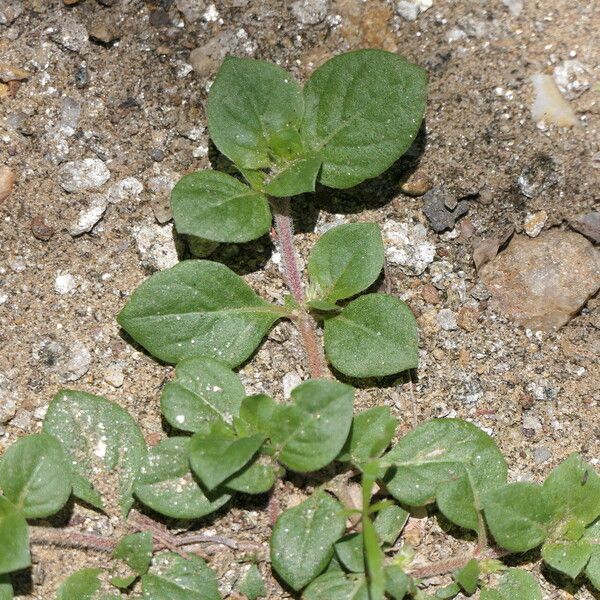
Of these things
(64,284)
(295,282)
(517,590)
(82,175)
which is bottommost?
(517,590)

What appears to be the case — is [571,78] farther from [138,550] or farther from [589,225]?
[138,550]

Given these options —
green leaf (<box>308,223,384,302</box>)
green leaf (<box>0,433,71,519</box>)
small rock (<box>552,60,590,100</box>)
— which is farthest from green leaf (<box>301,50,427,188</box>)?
green leaf (<box>0,433,71,519</box>)

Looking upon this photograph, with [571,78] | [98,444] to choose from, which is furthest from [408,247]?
[98,444]

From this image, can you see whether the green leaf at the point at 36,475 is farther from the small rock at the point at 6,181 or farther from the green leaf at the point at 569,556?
the green leaf at the point at 569,556

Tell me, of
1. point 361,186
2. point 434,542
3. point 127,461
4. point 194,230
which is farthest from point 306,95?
point 434,542

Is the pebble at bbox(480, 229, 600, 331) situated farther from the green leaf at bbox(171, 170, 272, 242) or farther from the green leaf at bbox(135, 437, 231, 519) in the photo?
the green leaf at bbox(135, 437, 231, 519)

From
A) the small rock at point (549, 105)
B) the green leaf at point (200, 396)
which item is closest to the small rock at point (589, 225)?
the small rock at point (549, 105)
